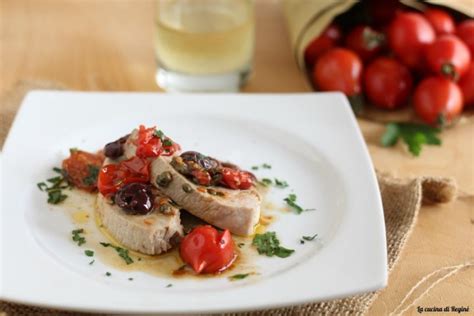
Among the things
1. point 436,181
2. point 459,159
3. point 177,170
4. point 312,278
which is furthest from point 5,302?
point 459,159

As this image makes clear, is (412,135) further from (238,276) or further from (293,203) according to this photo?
(238,276)

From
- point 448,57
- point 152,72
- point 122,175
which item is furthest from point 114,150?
point 448,57

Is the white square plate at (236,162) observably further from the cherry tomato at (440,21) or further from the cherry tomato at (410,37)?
the cherry tomato at (440,21)

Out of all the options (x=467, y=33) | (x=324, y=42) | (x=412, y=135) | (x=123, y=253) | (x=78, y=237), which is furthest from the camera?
(x=324, y=42)

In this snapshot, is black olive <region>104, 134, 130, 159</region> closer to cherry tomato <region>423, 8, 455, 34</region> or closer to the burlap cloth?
the burlap cloth

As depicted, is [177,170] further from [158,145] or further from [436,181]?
[436,181]

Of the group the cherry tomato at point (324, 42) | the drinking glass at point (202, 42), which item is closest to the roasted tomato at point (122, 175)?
the drinking glass at point (202, 42)

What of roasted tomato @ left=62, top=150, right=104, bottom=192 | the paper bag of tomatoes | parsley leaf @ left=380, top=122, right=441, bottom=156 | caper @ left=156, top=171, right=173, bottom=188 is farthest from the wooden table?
roasted tomato @ left=62, top=150, right=104, bottom=192
